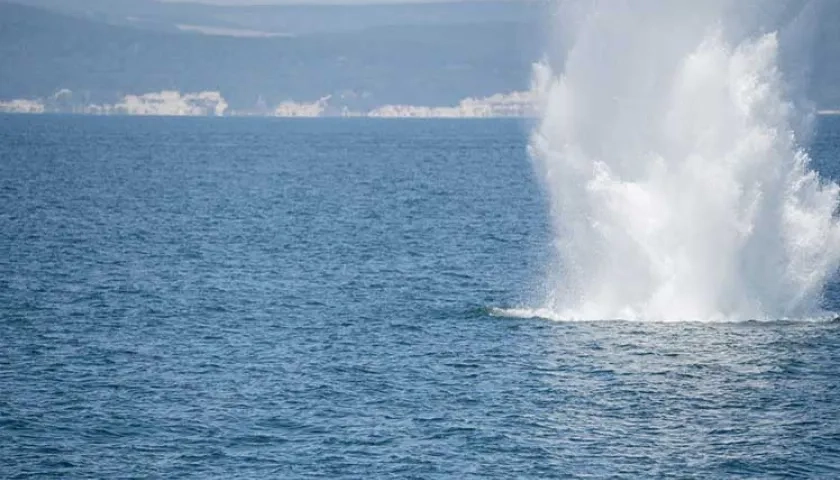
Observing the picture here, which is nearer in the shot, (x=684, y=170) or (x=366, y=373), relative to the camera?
(x=366, y=373)

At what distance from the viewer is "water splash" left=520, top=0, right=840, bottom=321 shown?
52.6 meters

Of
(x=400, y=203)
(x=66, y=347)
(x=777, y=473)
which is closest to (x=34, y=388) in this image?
(x=66, y=347)

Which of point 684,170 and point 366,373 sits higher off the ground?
point 684,170

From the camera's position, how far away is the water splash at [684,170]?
52.6m

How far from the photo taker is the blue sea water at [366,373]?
1428 inches

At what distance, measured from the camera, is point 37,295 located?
2411 inches

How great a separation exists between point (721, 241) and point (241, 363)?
20.2 m

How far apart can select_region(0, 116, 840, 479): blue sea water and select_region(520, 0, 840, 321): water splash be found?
2585 millimetres

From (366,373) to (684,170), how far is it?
672 inches

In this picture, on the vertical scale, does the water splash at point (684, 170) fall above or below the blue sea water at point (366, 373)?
above

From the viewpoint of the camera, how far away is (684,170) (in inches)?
2117

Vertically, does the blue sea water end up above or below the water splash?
below

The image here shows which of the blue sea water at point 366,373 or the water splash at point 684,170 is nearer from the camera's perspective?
the blue sea water at point 366,373

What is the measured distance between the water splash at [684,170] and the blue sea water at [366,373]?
8.48 ft
